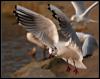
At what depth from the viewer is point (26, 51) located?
7.81 metres

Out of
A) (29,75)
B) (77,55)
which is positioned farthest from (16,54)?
(77,55)

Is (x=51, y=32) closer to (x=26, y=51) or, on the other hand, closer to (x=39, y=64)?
(x=39, y=64)

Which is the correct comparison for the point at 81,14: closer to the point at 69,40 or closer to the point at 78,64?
the point at 78,64

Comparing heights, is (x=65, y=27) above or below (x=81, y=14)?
above

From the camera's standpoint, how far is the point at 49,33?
4.00 m

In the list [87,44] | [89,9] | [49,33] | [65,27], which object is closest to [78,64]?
[87,44]

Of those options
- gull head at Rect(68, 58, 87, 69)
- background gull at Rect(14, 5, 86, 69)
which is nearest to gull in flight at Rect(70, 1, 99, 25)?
gull head at Rect(68, 58, 87, 69)

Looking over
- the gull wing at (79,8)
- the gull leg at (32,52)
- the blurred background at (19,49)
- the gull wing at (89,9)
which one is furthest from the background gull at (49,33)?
the gull wing at (79,8)

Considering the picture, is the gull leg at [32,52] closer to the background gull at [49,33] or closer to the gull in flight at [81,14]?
the gull in flight at [81,14]

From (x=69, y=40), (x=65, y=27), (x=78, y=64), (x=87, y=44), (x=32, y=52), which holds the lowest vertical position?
(x=32, y=52)

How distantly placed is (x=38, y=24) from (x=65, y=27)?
0.88ft

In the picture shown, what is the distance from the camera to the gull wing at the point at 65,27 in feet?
12.0

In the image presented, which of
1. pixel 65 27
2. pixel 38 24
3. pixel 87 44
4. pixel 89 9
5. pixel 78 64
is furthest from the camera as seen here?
pixel 89 9

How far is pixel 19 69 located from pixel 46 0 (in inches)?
260
